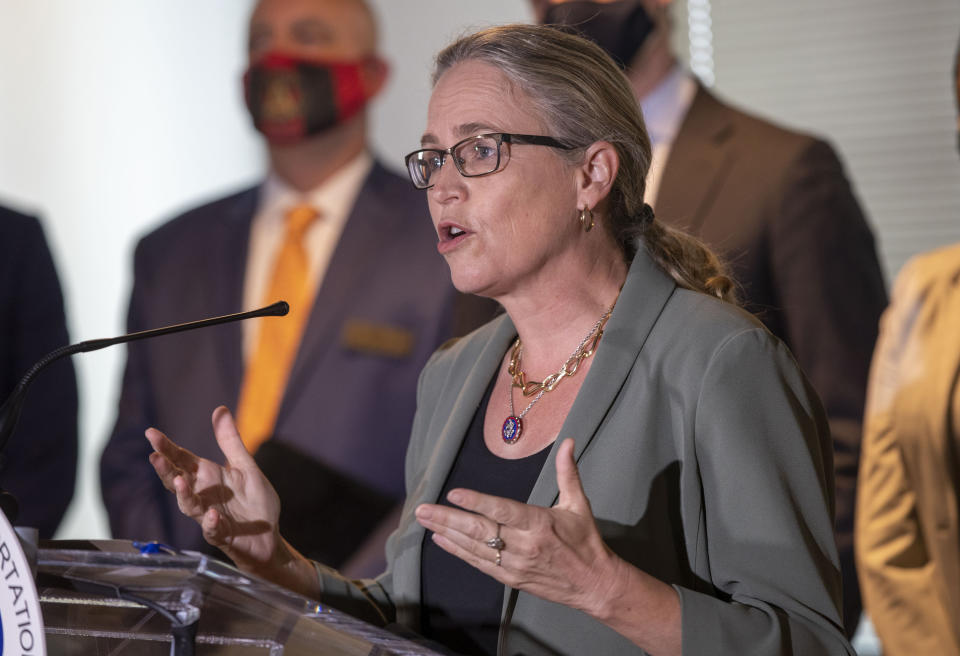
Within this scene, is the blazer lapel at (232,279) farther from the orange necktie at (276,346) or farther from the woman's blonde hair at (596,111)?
the woman's blonde hair at (596,111)

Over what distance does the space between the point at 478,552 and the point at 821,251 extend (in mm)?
1641

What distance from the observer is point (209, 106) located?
3.56 metres

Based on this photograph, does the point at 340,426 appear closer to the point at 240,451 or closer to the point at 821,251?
the point at 821,251

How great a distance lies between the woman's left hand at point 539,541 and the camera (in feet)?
3.31

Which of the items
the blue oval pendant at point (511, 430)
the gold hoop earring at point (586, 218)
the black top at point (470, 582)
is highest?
the gold hoop earring at point (586, 218)

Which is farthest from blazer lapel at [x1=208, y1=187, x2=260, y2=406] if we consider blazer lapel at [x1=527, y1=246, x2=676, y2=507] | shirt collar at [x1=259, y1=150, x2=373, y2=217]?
blazer lapel at [x1=527, y1=246, x2=676, y2=507]

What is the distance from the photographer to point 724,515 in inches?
49.3

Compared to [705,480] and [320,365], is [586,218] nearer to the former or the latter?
[705,480]

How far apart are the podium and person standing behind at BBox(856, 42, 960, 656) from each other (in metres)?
1.52

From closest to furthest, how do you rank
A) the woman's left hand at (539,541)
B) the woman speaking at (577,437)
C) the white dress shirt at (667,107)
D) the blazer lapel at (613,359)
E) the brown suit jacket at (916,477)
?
the woman's left hand at (539,541), the woman speaking at (577,437), the blazer lapel at (613,359), the brown suit jacket at (916,477), the white dress shirt at (667,107)

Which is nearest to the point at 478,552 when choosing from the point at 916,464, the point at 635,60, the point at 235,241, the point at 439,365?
the point at 439,365

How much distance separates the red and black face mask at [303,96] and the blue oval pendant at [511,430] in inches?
74.5

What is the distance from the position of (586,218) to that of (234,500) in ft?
1.99

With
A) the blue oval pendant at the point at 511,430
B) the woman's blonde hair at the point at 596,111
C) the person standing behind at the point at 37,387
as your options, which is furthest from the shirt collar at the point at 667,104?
the person standing behind at the point at 37,387
